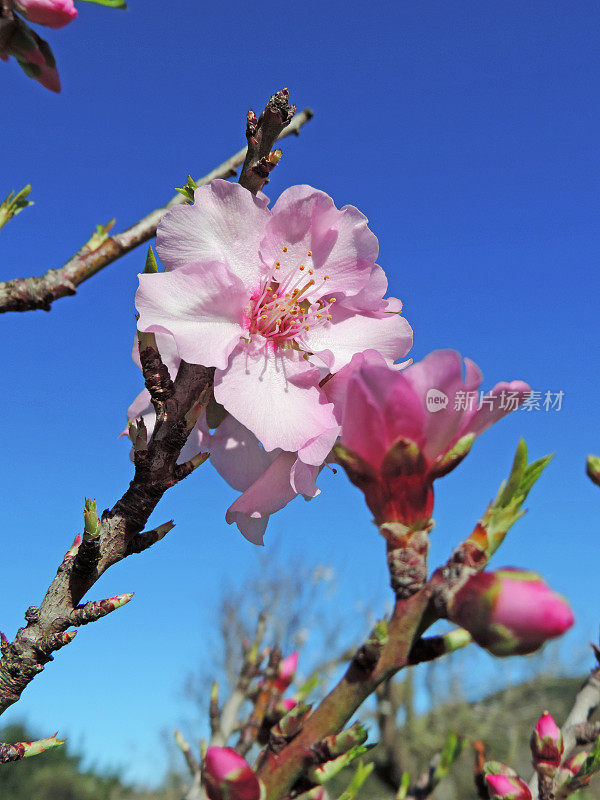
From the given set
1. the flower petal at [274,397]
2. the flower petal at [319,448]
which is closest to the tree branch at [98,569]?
the flower petal at [274,397]

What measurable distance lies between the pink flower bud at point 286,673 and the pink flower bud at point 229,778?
6.25 ft

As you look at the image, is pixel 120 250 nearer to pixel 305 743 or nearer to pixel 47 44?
pixel 47 44

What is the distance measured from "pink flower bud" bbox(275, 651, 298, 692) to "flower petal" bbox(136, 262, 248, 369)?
1.81 m

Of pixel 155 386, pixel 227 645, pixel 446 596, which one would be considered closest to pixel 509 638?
pixel 446 596

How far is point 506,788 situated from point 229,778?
2.99ft

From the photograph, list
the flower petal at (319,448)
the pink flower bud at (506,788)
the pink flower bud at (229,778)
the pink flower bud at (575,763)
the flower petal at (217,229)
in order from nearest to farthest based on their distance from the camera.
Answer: the pink flower bud at (229,778) < the flower petal at (319,448) < the flower petal at (217,229) < the pink flower bud at (506,788) < the pink flower bud at (575,763)

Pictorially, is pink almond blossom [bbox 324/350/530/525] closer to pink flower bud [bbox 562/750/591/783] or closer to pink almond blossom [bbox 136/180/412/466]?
pink almond blossom [bbox 136/180/412/466]

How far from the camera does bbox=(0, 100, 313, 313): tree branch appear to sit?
1.14 m

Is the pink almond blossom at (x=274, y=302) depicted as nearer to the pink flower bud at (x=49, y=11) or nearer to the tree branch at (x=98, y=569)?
the tree branch at (x=98, y=569)

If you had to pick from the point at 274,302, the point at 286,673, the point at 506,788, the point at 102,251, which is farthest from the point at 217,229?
the point at 286,673

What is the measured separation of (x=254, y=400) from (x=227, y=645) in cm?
1376

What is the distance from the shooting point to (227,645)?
1379 cm

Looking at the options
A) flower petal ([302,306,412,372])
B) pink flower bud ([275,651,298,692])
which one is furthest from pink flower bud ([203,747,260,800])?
pink flower bud ([275,651,298,692])

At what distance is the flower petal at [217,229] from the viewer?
1132mm
